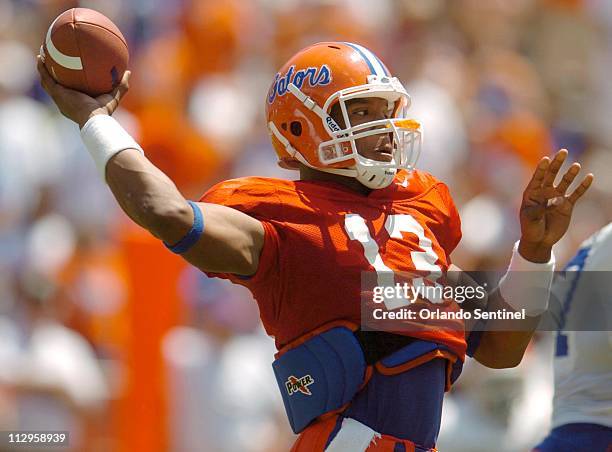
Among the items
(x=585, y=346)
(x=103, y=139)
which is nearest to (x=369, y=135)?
(x=103, y=139)

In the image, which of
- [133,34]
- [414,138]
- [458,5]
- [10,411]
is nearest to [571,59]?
[458,5]

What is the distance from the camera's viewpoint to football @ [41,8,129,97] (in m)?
3.58

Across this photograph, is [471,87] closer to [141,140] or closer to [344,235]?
[141,140]

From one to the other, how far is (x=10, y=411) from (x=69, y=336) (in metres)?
0.59

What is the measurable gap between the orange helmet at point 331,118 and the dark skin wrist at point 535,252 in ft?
1.48

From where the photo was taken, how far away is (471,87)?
8.65m

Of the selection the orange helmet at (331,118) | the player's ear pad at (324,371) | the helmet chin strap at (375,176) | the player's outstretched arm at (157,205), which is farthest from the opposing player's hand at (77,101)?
the player's ear pad at (324,371)

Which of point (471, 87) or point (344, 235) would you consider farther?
point (471, 87)

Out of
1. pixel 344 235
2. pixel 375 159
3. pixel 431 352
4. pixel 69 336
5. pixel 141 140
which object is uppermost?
pixel 141 140

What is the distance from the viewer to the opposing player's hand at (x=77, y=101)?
3549 millimetres

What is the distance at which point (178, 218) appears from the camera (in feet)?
11.0

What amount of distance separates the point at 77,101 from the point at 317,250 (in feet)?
2.63

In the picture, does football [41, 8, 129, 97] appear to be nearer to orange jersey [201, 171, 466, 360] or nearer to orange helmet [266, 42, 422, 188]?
orange jersey [201, 171, 466, 360]

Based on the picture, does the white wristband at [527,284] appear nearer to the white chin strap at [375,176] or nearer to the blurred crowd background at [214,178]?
the white chin strap at [375,176]
